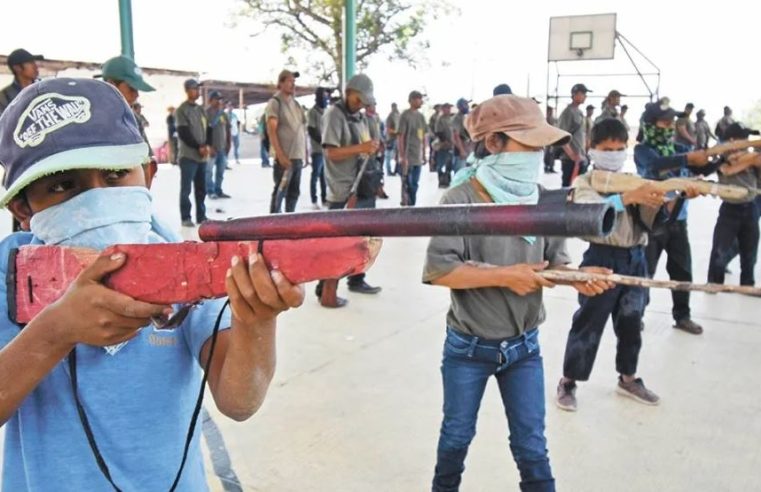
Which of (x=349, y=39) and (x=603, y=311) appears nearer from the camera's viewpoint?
(x=603, y=311)

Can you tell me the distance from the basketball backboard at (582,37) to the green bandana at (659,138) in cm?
1484

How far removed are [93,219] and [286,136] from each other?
245 inches

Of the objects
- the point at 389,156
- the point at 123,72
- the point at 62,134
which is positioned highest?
the point at 123,72

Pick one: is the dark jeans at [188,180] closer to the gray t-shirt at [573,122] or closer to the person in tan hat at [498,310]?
the gray t-shirt at [573,122]

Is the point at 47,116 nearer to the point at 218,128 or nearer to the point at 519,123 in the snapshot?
the point at 519,123

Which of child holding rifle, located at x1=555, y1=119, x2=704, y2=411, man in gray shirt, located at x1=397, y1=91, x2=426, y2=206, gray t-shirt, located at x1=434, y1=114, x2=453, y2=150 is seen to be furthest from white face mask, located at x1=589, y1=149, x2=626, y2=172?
gray t-shirt, located at x1=434, y1=114, x2=453, y2=150

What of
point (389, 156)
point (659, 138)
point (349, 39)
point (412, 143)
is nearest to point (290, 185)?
point (349, 39)

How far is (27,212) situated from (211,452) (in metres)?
1.92

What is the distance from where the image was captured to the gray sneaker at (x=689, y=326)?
14.7 feet

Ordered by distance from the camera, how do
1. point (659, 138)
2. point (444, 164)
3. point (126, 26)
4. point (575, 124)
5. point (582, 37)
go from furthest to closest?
point (582, 37) → point (444, 164) → point (575, 124) → point (126, 26) → point (659, 138)

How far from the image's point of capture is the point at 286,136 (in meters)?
7.20

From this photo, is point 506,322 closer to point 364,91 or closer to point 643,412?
point 643,412

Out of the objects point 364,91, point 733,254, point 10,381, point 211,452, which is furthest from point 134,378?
point 733,254

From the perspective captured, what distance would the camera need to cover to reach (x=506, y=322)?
2.13m
